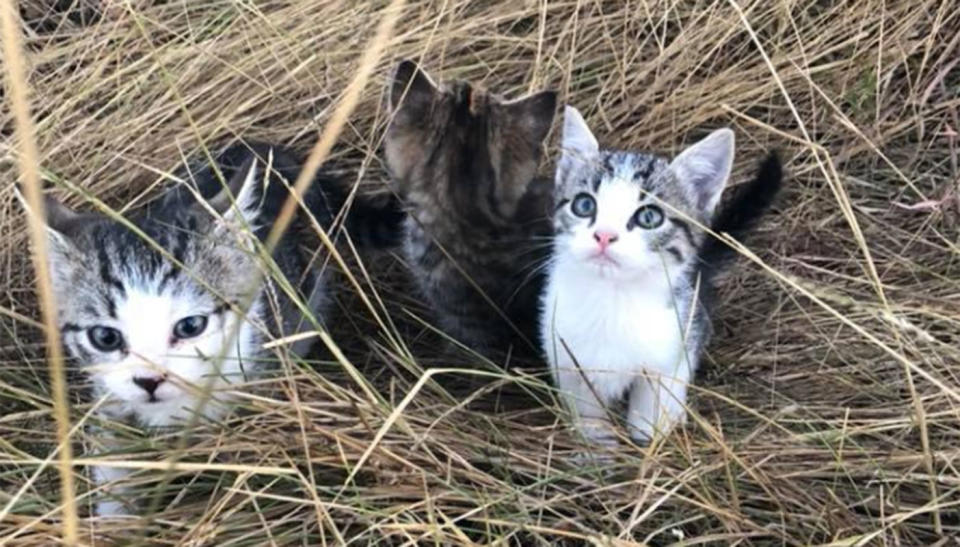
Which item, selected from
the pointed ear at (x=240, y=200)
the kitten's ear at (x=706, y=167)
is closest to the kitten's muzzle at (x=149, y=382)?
the pointed ear at (x=240, y=200)

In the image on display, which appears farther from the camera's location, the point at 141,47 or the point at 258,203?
the point at 141,47

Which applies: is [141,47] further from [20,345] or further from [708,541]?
[708,541]

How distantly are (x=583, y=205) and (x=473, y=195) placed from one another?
287 mm

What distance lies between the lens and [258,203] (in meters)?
2.39

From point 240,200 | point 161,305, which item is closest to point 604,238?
point 240,200

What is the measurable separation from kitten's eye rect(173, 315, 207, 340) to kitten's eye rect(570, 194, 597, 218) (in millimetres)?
768

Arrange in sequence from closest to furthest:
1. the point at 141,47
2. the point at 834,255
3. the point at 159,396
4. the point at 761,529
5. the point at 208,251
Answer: the point at 761,529
the point at 159,396
the point at 208,251
the point at 834,255
the point at 141,47

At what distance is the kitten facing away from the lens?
6.44ft

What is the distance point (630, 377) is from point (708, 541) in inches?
18.8

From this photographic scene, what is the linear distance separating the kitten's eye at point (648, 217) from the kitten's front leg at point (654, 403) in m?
0.29

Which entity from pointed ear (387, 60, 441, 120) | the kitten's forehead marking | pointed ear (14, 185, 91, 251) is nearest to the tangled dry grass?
pointed ear (14, 185, 91, 251)

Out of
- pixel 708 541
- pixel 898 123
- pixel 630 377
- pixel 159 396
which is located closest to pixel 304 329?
pixel 159 396

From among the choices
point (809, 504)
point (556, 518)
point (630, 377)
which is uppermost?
point (630, 377)

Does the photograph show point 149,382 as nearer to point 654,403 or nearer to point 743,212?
point 654,403
